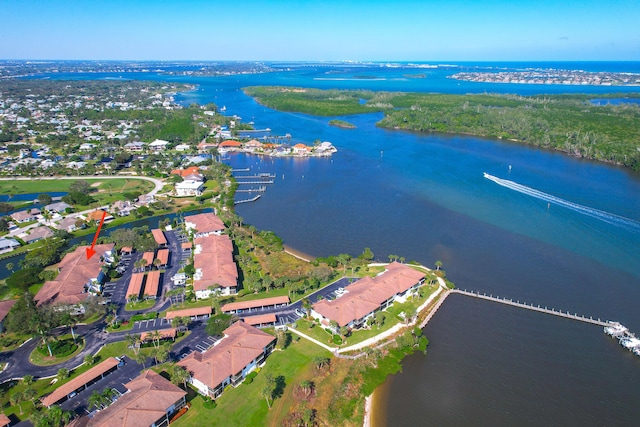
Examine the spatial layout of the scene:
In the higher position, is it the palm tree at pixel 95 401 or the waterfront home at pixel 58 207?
the waterfront home at pixel 58 207

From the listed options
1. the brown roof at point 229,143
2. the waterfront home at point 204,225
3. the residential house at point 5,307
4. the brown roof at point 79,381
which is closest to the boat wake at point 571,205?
the waterfront home at point 204,225

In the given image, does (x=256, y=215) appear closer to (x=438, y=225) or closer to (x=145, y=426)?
(x=438, y=225)

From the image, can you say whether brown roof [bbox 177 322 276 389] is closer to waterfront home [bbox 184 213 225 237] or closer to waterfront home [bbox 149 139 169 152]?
waterfront home [bbox 184 213 225 237]

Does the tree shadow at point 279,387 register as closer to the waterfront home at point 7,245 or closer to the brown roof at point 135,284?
the brown roof at point 135,284

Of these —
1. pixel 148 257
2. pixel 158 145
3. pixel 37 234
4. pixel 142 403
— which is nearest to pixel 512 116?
pixel 158 145

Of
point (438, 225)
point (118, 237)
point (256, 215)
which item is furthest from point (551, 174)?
point (118, 237)

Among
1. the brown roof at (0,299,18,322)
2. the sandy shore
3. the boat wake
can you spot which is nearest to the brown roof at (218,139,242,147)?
the boat wake
